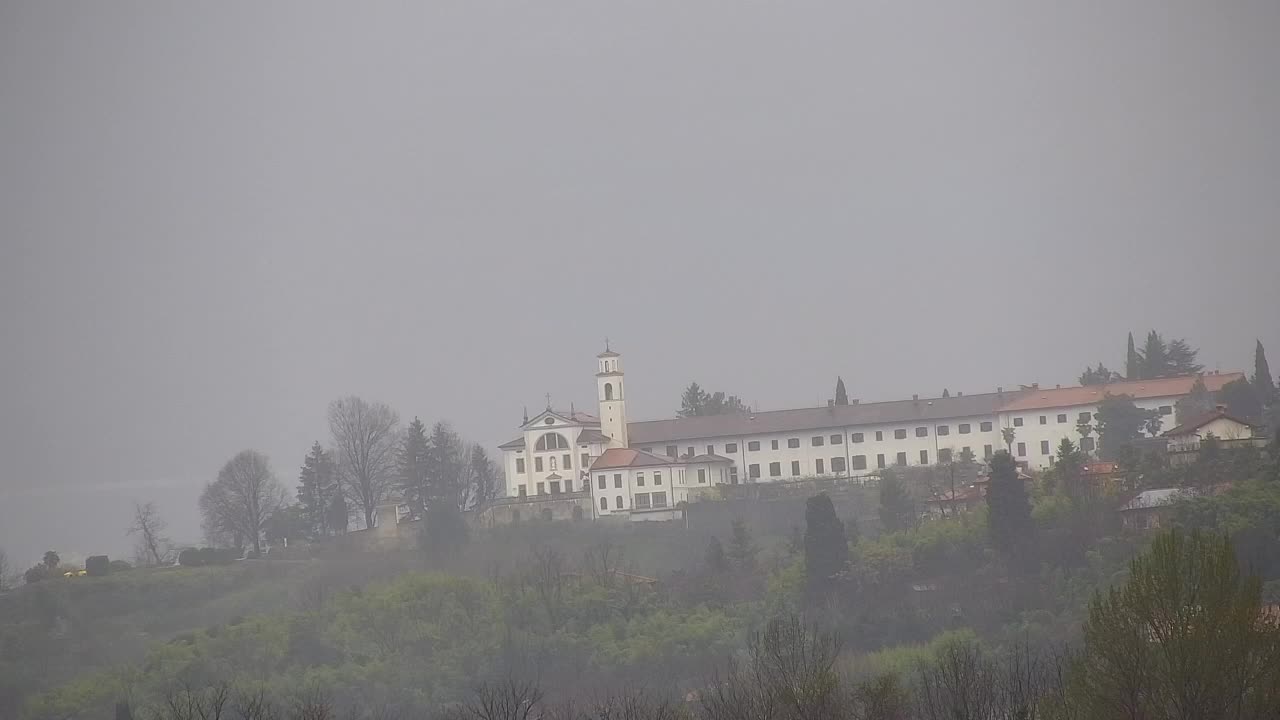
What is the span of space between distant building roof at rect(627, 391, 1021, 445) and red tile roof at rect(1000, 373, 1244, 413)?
5.86ft

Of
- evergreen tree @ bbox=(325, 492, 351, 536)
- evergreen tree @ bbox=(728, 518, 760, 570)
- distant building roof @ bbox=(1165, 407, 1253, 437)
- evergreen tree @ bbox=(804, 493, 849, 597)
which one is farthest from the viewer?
evergreen tree @ bbox=(325, 492, 351, 536)

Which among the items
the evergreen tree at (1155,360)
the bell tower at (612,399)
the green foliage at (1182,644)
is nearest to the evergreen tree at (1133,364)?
the evergreen tree at (1155,360)

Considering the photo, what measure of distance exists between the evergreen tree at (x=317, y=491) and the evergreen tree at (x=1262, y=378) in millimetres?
44001

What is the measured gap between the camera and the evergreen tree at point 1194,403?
77125 mm

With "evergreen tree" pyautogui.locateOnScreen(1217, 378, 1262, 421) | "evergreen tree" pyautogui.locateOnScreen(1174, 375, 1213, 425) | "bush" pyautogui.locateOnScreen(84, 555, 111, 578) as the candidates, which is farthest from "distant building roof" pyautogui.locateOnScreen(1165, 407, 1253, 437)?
"bush" pyautogui.locateOnScreen(84, 555, 111, 578)

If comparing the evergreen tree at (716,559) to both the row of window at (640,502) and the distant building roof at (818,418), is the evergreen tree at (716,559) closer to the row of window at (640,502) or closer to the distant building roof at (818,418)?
the row of window at (640,502)

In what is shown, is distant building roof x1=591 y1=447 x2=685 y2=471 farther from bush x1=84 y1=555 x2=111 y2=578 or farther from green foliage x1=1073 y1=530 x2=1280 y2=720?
green foliage x1=1073 y1=530 x2=1280 y2=720

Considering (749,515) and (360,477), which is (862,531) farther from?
(360,477)

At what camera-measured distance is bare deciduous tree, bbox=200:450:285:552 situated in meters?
85.6

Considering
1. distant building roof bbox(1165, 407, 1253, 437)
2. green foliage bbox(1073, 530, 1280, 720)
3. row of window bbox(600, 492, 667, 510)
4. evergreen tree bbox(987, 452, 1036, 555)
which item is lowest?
green foliage bbox(1073, 530, 1280, 720)

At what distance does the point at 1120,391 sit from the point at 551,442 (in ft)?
86.9

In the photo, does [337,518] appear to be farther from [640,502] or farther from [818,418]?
[818,418]

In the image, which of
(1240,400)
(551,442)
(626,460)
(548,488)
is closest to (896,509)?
(626,460)

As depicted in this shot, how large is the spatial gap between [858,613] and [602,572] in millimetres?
12608
